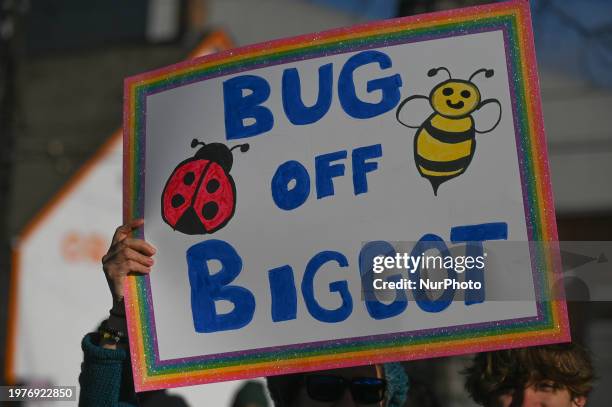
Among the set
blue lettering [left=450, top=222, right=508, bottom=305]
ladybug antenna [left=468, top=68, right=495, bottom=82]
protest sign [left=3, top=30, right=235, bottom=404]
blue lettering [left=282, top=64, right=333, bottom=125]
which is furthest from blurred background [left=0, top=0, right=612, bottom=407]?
blue lettering [left=282, top=64, right=333, bottom=125]

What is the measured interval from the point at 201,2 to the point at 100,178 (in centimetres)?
571

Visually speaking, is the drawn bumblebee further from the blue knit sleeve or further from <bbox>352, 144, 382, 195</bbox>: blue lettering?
the blue knit sleeve

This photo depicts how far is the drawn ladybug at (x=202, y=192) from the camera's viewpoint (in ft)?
6.87

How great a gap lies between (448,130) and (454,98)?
0.06 m

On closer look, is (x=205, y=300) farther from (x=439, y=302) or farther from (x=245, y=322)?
(x=439, y=302)

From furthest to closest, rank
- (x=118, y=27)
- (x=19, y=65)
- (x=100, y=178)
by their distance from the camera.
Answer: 1. (x=118, y=27)
2. (x=19, y=65)
3. (x=100, y=178)

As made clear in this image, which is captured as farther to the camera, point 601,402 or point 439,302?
point 601,402

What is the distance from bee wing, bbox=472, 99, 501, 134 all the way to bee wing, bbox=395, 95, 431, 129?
0.33 ft

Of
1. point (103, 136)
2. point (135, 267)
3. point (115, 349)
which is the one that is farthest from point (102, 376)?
point (103, 136)

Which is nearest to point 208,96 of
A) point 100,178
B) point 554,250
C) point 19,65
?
point 554,250

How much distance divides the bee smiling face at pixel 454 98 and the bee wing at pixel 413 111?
0.02m

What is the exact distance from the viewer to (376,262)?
6.44ft

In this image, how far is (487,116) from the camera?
1.96m

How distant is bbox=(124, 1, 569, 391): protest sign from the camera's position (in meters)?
1.92
